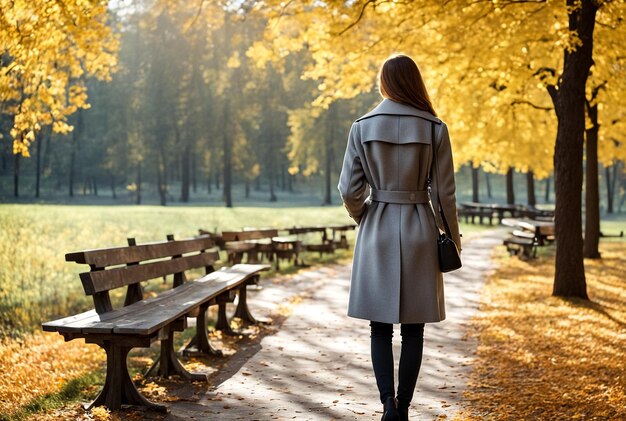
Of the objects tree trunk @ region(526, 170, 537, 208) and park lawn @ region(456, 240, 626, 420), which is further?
tree trunk @ region(526, 170, 537, 208)

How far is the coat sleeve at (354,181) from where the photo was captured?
450 cm

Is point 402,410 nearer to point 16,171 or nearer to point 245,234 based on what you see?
point 245,234

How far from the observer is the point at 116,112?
60625mm

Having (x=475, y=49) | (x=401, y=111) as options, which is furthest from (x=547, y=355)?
(x=475, y=49)

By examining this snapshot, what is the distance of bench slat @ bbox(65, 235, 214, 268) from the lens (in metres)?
5.47

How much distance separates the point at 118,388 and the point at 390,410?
195 centimetres

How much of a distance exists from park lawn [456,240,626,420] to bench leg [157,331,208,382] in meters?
2.15

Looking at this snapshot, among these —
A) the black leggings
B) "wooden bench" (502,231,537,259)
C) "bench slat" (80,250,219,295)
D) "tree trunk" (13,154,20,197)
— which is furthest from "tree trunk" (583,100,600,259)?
the black leggings

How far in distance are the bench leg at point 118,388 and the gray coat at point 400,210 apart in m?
1.73

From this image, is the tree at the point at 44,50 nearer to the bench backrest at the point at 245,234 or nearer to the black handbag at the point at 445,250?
the bench backrest at the point at 245,234

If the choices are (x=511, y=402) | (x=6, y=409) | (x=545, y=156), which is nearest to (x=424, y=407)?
(x=511, y=402)

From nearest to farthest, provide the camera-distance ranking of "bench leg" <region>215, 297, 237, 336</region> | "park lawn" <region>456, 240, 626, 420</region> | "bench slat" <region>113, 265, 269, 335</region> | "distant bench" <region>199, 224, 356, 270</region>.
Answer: "bench slat" <region>113, 265, 269, 335</region> → "park lawn" <region>456, 240, 626, 420</region> → "bench leg" <region>215, 297, 237, 336</region> → "distant bench" <region>199, 224, 356, 270</region>

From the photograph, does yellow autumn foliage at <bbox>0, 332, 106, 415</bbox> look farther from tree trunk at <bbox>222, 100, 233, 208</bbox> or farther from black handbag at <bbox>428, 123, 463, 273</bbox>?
tree trunk at <bbox>222, 100, 233, 208</bbox>

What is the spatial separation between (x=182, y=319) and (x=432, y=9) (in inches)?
233
